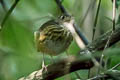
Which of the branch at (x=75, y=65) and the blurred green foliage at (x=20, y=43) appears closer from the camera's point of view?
the blurred green foliage at (x=20, y=43)

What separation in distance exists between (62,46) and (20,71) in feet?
1.02

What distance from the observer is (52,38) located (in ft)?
7.09

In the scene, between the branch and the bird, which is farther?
the bird

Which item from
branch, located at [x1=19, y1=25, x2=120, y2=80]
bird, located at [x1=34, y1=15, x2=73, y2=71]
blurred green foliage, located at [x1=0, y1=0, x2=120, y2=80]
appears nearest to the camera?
blurred green foliage, located at [x1=0, y1=0, x2=120, y2=80]

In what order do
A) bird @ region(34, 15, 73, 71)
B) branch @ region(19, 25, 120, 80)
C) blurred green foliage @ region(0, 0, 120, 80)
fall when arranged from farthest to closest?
Result: bird @ region(34, 15, 73, 71) → branch @ region(19, 25, 120, 80) → blurred green foliage @ region(0, 0, 120, 80)

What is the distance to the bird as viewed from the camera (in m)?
2.07

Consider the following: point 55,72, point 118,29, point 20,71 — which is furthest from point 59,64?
point 118,29

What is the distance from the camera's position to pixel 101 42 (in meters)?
1.91

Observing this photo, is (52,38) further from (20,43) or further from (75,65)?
(20,43)

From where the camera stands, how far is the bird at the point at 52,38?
2066 mm

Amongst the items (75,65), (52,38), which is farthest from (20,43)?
(52,38)

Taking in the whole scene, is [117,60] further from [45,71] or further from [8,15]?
[8,15]

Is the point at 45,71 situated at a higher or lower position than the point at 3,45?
lower

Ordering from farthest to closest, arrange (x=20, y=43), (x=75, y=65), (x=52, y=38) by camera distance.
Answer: (x=52, y=38), (x=75, y=65), (x=20, y=43)
